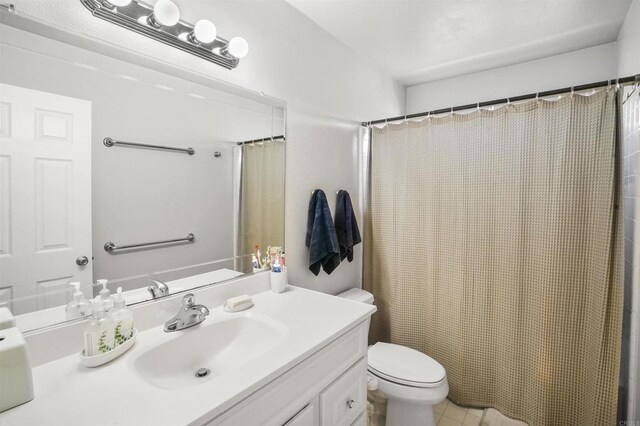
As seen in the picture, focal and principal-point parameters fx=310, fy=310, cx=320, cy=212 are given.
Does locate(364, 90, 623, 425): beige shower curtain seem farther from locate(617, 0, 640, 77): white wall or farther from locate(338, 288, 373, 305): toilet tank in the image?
locate(617, 0, 640, 77): white wall

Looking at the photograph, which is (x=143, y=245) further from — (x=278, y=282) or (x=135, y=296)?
(x=278, y=282)

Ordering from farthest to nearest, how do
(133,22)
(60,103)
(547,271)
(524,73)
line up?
(524,73) → (547,271) → (133,22) → (60,103)

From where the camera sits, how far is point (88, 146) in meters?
1.00

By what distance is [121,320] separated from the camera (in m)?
0.95

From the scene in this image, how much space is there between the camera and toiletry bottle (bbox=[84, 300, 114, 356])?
0.86 m

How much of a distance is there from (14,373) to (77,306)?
0.29 m

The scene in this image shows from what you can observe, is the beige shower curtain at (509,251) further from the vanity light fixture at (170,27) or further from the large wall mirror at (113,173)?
the vanity light fixture at (170,27)

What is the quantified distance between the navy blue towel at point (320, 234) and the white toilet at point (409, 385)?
0.62 meters

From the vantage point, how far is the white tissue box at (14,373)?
670mm

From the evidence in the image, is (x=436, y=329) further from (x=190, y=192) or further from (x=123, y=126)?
(x=123, y=126)

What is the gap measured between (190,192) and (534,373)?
6.76 feet

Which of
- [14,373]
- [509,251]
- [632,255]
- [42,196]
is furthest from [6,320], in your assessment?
[632,255]

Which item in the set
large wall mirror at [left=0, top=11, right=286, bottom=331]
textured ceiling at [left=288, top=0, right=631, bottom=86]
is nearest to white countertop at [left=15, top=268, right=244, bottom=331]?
large wall mirror at [left=0, top=11, right=286, bottom=331]

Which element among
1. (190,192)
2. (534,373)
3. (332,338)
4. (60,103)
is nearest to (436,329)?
(534,373)
